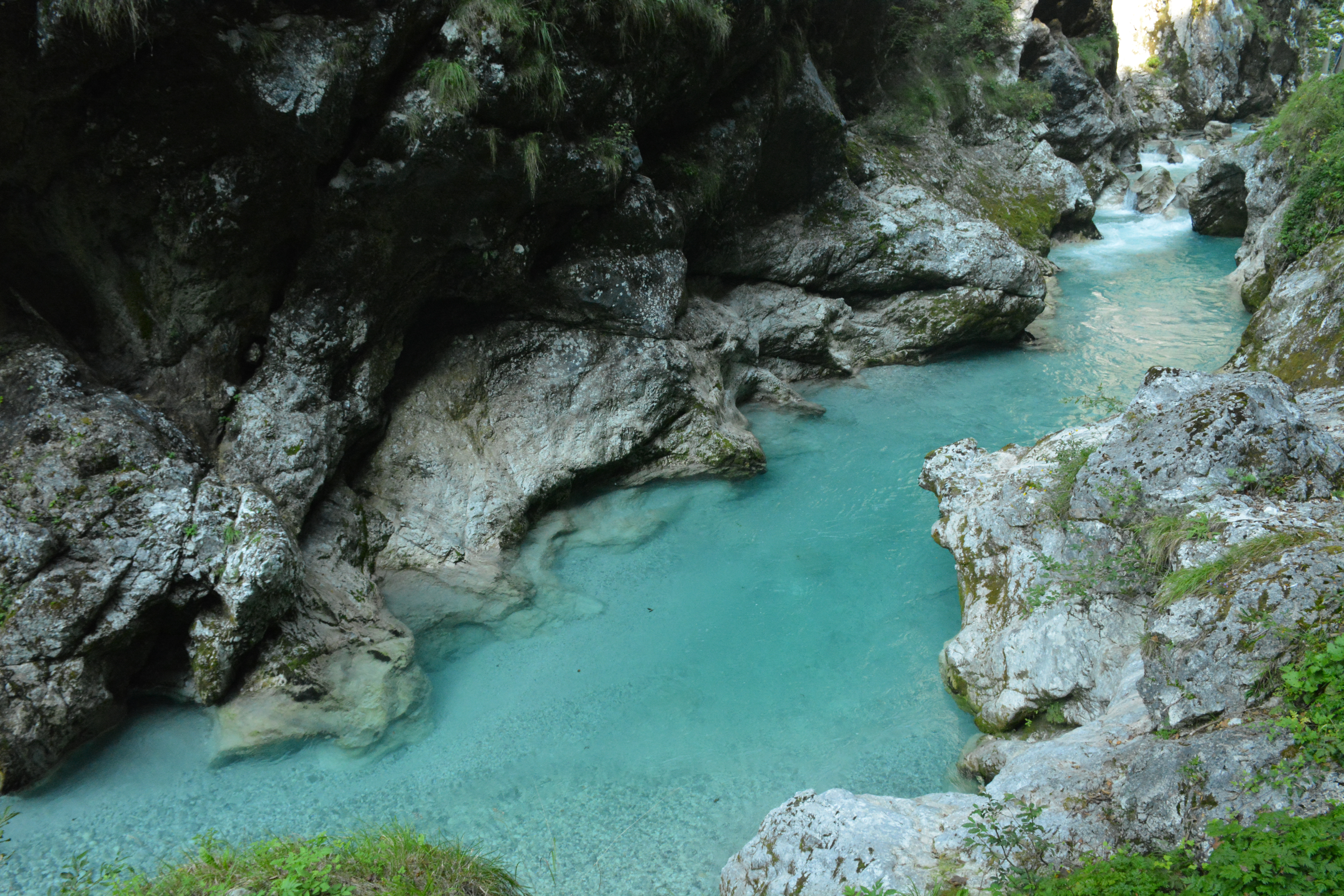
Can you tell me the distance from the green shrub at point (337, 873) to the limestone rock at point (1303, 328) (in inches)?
→ 343

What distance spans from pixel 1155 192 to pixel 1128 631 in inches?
780

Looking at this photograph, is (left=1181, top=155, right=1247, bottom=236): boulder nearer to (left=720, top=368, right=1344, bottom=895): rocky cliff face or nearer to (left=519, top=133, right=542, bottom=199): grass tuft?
(left=720, top=368, right=1344, bottom=895): rocky cliff face

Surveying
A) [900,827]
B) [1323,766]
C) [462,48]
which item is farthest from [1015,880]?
[462,48]

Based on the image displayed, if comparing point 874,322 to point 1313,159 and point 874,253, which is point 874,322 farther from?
point 1313,159

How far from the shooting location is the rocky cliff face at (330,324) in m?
6.36

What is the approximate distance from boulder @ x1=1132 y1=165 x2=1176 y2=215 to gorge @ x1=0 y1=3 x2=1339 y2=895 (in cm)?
1029

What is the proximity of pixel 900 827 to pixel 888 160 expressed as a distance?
1339 centimetres

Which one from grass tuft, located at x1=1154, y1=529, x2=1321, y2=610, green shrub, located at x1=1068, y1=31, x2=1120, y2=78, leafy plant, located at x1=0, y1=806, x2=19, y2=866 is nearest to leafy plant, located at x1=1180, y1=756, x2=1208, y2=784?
grass tuft, located at x1=1154, y1=529, x2=1321, y2=610

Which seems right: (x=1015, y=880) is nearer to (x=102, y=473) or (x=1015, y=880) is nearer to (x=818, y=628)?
(x=818, y=628)

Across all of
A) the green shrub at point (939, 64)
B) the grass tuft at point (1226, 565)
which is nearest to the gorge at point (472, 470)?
the grass tuft at point (1226, 565)

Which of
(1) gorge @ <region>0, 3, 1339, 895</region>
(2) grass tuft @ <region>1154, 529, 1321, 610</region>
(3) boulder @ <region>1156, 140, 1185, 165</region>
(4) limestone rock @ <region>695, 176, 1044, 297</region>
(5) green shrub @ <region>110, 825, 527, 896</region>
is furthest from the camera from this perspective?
(3) boulder @ <region>1156, 140, 1185, 165</region>

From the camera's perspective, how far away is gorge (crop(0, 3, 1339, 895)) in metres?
5.93

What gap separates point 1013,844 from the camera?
389 centimetres

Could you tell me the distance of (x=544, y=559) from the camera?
28.9 feet
